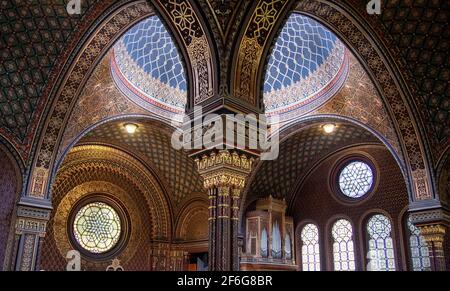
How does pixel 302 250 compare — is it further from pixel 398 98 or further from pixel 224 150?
pixel 224 150

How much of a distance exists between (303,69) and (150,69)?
16.7 ft

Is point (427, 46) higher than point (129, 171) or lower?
higher

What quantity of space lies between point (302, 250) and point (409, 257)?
13.7 feet

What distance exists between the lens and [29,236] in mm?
10117

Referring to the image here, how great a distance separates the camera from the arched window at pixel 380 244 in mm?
15711

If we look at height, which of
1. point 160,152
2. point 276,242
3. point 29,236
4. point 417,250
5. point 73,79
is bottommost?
point 29,236

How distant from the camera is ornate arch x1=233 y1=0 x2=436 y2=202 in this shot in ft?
26.8

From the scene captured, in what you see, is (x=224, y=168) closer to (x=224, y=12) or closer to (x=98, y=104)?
(x=224, y=12)

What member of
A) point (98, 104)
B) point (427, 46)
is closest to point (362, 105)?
point (427, 46)

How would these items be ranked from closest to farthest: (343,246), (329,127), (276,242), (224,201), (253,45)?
(224,201), (253,45), (329,127), (276,242), (343,246)

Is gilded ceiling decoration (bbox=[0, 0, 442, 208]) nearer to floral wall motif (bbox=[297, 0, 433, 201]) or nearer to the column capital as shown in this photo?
floral wall motif (bbox=[297, 0, 433, 201])

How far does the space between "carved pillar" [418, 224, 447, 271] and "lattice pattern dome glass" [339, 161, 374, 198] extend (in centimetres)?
528

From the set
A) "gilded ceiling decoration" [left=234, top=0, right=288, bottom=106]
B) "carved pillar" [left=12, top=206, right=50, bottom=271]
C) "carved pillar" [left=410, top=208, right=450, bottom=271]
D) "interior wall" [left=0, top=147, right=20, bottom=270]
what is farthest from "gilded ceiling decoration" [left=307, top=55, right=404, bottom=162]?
"interior wall" [left=0, top=147, right=20, bottom=270]

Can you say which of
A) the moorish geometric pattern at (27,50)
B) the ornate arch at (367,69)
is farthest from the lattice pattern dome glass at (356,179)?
the moorish geometric pattern at (27,50)
